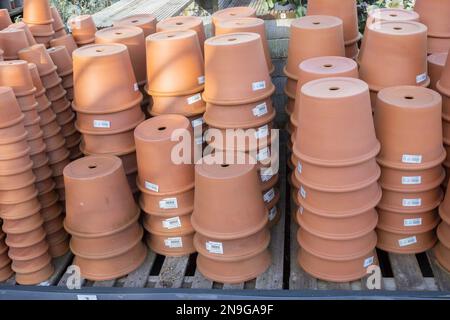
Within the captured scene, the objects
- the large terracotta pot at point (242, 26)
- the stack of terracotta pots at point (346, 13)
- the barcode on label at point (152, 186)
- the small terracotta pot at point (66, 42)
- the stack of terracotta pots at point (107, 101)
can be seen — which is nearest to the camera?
the barcode on label at point (152, 186)

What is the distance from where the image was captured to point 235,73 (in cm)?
264

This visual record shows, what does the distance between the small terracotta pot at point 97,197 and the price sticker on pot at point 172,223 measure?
221 millimetres

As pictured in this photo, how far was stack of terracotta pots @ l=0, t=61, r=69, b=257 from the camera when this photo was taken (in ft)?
8.73

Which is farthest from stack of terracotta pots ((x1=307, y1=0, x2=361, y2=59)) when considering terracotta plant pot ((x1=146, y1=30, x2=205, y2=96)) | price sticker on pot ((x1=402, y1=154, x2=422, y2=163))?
price sticker on pot ((x1=402, y1=154, x2=422, y2=163))

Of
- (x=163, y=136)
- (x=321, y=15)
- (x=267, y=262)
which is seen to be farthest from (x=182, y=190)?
(x=321, y=15)

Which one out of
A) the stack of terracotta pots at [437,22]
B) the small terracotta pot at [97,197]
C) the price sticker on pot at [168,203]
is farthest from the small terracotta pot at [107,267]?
the stack of terracotta pots at [437,22]

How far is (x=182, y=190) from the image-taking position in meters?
2.70

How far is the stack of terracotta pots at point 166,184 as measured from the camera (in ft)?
8.57

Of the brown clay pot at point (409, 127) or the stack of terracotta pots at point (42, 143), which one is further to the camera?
the stack of terracotta pots at point (42, 143)

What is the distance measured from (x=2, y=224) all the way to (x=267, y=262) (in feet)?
5.25

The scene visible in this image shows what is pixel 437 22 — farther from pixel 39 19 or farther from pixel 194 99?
pixel 39 19

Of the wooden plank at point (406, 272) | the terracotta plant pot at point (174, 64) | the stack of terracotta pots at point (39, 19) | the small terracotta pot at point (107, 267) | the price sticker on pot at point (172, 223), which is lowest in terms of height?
the wooden plank at point (406, 272)

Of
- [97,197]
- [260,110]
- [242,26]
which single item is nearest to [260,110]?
[260,110]

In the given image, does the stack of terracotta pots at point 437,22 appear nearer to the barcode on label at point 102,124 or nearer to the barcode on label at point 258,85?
the barcode on label at point 258,85
